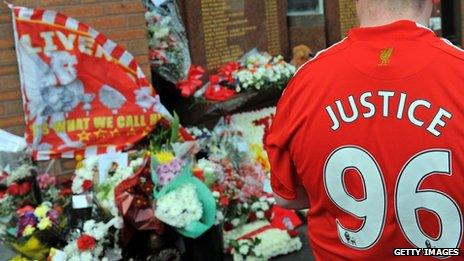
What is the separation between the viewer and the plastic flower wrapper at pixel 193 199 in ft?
11.6

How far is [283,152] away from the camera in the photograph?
1.87m

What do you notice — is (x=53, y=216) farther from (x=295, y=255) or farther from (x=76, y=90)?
(x=295, y=255)

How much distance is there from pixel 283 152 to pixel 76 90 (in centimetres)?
261

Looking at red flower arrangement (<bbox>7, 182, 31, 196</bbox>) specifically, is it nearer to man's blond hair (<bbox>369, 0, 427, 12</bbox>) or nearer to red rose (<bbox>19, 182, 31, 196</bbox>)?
red rose (<bbox>19, 182, 31, 196</bbox>)

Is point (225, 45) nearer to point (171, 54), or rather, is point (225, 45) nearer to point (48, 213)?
point (171, 54)

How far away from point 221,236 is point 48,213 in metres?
1.11

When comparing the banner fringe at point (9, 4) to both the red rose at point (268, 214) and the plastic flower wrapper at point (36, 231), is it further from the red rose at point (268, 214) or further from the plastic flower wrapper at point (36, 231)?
the red rose at point (268, 214)

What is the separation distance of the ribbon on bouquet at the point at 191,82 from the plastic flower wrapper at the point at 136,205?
120 cm

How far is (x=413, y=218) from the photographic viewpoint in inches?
65.1

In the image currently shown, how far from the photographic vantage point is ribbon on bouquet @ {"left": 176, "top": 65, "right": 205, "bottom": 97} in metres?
4.80

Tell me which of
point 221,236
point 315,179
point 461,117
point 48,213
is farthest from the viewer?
point 221,236

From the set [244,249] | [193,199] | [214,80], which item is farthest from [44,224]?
[214,80]

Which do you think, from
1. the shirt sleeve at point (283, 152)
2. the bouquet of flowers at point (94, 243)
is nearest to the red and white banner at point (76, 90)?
the bouquet of flowers at point (94, 243)

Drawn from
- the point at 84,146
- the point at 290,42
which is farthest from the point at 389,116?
the point at 290,42
